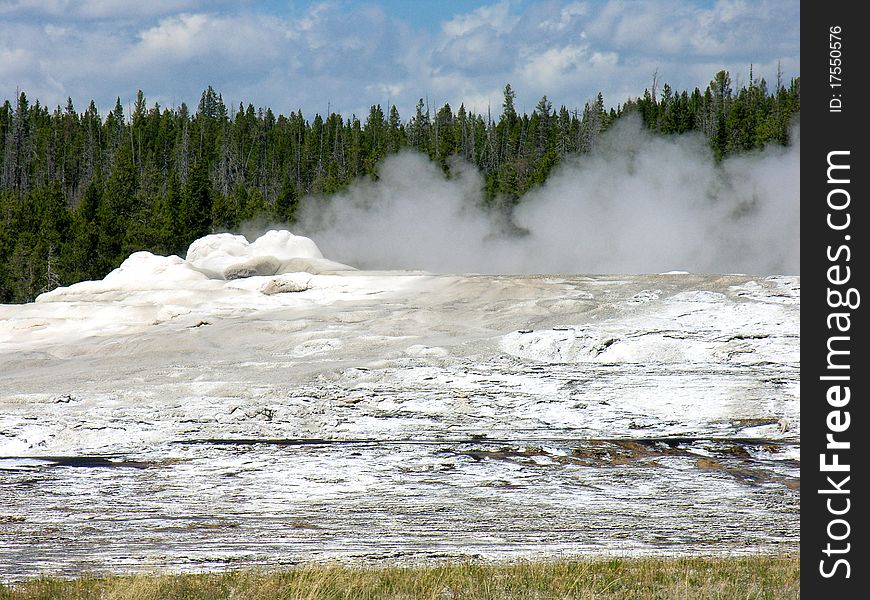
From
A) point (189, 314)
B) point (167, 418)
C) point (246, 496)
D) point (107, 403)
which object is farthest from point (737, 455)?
point (189, 314)

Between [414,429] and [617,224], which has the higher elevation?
[617,224]

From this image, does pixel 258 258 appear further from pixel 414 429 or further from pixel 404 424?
pixel 414 429

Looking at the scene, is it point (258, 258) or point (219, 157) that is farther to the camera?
point (219, 157)

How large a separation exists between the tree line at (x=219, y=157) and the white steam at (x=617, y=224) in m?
8.39

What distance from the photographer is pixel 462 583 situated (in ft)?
20.5

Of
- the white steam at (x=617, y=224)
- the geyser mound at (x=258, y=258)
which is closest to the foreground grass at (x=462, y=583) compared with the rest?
the geyser mound at (x=258, y=258)

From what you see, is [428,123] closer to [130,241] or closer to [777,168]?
[130,241]

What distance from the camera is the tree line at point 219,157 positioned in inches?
1950

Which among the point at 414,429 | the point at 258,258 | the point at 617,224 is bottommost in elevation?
the point at 414,429

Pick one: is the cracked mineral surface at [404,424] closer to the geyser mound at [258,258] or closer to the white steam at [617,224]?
the geyser mound at [258,258]

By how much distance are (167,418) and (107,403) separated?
0.95m

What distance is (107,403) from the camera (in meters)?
12.0

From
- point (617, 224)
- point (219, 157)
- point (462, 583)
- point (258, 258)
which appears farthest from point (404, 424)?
point (219, 157)

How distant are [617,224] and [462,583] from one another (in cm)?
2966
